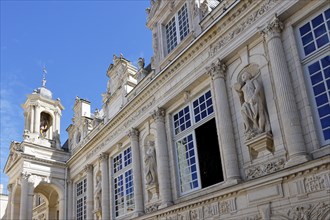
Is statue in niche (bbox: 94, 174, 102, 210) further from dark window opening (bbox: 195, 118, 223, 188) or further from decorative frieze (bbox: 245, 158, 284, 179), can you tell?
decorative frieze (bbox: 245, 158, 284, 179)

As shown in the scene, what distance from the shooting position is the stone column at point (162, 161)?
12.9 m

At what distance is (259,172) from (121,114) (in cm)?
862

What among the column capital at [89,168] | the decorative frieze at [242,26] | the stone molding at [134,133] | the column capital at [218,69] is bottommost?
the column capital at [89,168]

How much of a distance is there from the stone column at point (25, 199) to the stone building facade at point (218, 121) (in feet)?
0.18

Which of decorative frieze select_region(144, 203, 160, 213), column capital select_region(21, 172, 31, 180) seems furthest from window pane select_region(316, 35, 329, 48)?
column capital select_region(21, 172, 31, 180)

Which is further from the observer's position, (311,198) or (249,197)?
(249,197)

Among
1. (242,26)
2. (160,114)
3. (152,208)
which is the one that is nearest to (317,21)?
(242,26)

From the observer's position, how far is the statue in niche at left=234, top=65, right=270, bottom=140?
9.76 m

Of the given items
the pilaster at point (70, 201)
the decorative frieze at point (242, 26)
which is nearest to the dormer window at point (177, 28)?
the decorative frieze at point (242, 26)

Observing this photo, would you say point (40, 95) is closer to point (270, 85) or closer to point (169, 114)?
point (169, 114)

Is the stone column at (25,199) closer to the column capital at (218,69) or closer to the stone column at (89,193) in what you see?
the stone column at (89,193)

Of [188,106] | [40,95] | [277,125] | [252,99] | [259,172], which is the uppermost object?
[40,95]

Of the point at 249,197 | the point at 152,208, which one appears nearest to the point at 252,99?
the point at 249,197

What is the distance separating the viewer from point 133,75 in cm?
1819
